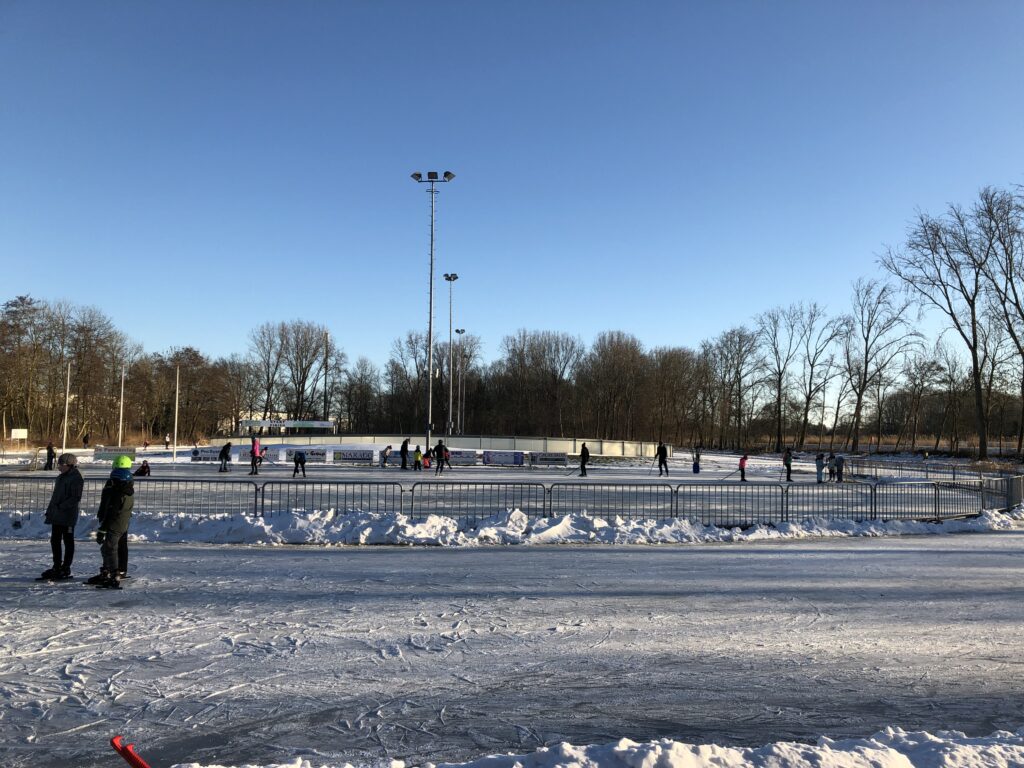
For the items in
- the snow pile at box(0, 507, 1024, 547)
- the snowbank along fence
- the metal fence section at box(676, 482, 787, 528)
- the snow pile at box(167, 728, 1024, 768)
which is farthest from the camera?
the metal fence section at box(676, 482, 787, 528)

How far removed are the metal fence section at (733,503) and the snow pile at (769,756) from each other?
12.0m

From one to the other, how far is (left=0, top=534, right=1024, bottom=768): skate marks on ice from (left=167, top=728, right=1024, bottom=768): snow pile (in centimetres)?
82

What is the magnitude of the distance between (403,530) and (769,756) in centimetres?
1029

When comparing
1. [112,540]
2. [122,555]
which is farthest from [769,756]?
[122,555]

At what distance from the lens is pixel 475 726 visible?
4555 mm

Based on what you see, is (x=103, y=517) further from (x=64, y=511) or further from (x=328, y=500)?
(x=328, y=500)

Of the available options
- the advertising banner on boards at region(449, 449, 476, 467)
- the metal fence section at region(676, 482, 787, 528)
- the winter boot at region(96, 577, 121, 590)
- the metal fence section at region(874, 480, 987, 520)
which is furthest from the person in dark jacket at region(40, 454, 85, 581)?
the advertising banner on boards at region(449, 449, 476, 467)

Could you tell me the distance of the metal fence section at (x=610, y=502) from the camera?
16562mm

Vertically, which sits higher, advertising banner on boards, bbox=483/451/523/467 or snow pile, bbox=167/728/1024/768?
Answer: snow pile, bbox=167/728/1024/768

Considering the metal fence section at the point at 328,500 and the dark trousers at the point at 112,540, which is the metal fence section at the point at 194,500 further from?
the dark trousers at the point at 112,540

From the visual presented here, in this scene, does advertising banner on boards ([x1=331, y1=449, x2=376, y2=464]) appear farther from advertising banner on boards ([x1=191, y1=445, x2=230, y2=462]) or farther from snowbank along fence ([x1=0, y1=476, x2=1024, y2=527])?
snowbank along fence ([x1=0, y1=476, x2=1024, y2=527])

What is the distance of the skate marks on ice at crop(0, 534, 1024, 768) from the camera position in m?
4.46

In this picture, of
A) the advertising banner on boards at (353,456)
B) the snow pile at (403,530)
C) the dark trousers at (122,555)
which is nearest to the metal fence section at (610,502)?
the snow pile at (403,530)

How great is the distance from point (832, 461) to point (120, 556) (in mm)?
30723
